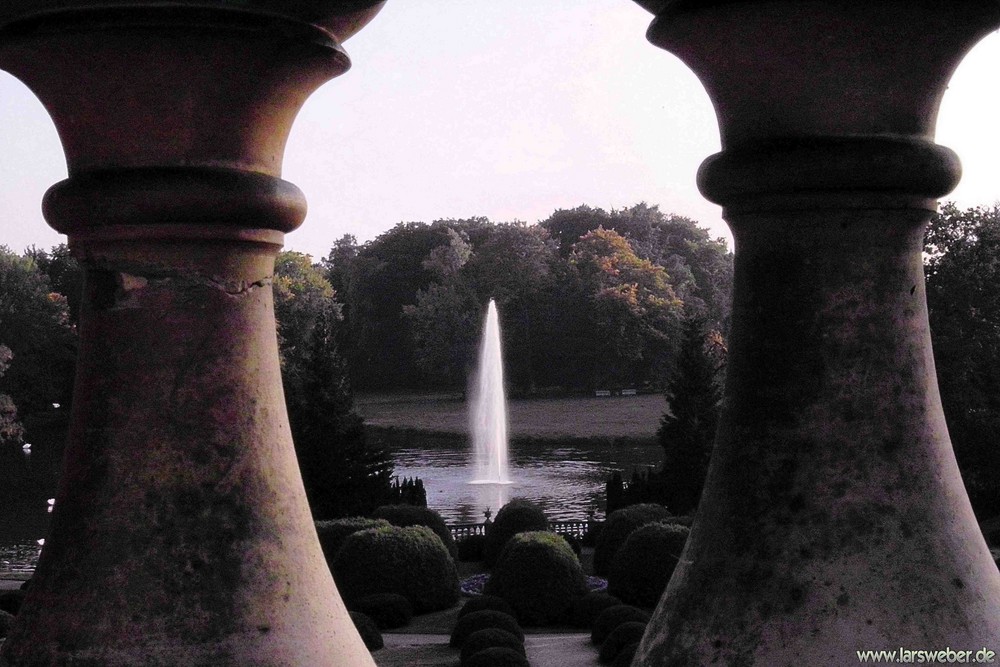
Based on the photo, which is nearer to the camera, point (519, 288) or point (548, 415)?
point (548, 415)

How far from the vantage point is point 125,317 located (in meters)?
2.74

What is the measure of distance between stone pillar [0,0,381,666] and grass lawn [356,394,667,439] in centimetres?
4817

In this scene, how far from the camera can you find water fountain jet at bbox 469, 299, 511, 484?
133 feet

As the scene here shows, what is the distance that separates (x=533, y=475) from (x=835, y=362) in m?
38.7

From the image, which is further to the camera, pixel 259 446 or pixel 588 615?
pixel 588 615

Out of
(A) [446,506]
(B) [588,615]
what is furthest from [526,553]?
(A) [446,506]

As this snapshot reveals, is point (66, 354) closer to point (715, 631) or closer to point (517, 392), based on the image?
point (517, 392)

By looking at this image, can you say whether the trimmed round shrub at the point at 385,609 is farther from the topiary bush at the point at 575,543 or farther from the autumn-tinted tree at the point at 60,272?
the autumn-tinted tree at the point at 60,272

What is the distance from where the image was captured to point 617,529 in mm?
22781

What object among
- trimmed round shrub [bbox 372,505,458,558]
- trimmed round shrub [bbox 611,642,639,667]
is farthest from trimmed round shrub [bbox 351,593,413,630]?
trimmed round shrub [bbox 611,642,639,667]

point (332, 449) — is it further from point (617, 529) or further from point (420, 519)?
point (617, 529)

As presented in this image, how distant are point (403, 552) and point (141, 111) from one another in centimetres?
1764

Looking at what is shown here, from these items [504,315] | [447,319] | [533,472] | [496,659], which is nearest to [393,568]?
[496,659]

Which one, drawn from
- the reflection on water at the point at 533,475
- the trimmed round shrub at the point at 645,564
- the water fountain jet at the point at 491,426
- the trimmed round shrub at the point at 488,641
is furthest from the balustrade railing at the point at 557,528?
the trimmed round shrub at the point at 488,641
